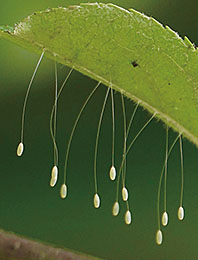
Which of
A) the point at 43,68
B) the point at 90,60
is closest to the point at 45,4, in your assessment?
the point at 43,68

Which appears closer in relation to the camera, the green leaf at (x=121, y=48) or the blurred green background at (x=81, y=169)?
the green leaf at (x=121, y=48)

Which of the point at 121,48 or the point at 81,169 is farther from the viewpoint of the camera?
Result: the point at 81,169

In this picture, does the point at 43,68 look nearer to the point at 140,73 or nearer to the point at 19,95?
the point at 19,95

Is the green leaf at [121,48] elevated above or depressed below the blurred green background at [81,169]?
above

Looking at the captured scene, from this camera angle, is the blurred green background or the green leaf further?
the blurred green background

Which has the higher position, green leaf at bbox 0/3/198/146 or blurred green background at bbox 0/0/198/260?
green leaf at bbox 0/3/198/146

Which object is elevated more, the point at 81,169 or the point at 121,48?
the point at 121,48
